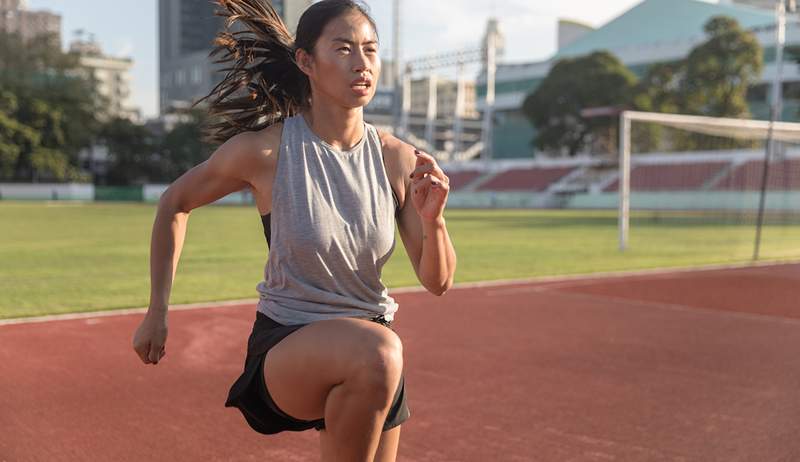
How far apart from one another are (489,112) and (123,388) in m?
78.3

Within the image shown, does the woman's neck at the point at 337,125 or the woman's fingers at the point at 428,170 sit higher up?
the woman's neck at the point at 337,125

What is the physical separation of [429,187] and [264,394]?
783 millimetres

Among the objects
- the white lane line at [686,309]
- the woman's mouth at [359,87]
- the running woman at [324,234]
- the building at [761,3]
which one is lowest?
the white lane line at [686,309]

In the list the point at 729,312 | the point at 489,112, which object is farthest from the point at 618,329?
the point at 489,112

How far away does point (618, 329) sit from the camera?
325 inches

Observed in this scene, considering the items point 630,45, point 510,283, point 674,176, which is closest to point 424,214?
point 510,283

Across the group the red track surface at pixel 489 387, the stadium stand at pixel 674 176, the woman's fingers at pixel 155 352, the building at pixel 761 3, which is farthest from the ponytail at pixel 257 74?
the building at pixel 761 3

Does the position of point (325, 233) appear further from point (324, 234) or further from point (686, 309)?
point (686, 309)

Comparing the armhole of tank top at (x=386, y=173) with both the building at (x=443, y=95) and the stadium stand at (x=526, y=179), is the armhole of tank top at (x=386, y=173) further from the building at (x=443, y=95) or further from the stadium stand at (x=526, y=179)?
the building at (x=443, y=95)

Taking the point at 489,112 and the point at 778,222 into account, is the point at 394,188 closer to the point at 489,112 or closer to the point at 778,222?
the point at 778,222

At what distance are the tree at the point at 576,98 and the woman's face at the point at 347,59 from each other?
6203 cm

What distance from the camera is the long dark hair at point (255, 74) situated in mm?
3035

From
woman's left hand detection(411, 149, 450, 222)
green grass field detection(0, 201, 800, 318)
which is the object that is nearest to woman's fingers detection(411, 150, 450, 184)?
woman's left hand detection(411, 149, 450, 222)

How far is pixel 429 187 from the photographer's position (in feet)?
8.25
